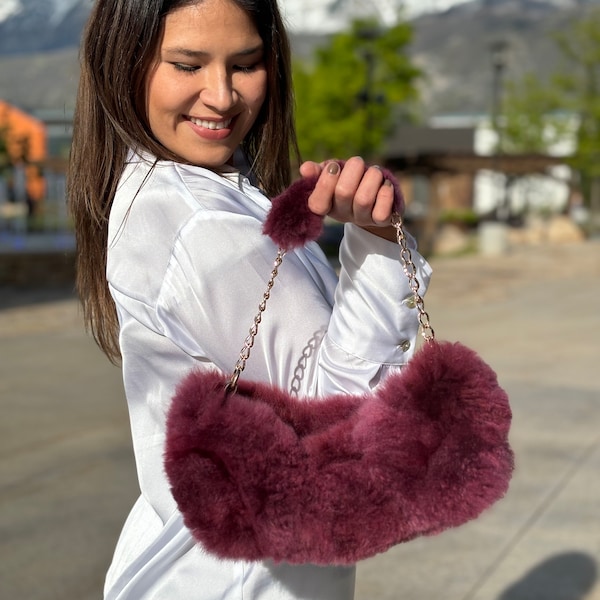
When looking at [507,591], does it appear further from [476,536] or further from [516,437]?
[516,437]

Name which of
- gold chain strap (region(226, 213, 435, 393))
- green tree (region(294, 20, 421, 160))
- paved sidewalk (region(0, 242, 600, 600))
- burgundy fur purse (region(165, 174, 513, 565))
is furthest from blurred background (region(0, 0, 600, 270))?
burgundy fur purse (region(165, 174, 513, 565))

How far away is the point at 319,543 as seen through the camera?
118cm

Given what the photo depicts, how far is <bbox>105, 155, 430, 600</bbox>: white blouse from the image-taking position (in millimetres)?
1277

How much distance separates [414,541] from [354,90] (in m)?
29.4

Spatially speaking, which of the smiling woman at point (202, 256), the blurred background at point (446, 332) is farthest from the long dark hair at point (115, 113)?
the blurred background at point (446, 332)

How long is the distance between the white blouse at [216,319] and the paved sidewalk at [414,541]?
246cm

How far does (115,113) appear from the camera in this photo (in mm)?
1463

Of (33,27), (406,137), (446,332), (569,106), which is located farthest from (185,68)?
(33,27)

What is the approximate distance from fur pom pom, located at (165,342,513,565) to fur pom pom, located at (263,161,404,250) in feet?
0.68

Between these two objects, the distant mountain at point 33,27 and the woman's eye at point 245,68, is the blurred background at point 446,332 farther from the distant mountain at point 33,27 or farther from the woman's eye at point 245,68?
the distant mountain at point 33,27

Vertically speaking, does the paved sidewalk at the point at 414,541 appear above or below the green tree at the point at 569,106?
above

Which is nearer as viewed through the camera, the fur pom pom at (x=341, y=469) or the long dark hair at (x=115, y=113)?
the fur pom pom at (x=341, y=469)

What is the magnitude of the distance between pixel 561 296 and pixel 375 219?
13585 millimetres

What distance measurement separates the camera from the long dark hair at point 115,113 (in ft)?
4.57
